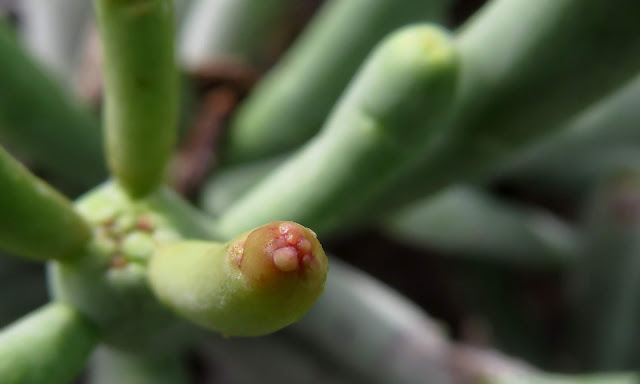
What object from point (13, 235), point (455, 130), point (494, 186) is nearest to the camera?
point (13, 235)

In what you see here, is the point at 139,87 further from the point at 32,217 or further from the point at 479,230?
the point at 479,230

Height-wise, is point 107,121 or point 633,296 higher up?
point 107,121

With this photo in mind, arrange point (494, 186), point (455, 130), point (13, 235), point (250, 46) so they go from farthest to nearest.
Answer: point (494, 186), point (250, 46), point (455, 130), point (13, 235)

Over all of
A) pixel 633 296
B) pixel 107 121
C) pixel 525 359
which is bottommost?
pixel 525 359

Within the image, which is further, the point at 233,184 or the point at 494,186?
the point at 494,186

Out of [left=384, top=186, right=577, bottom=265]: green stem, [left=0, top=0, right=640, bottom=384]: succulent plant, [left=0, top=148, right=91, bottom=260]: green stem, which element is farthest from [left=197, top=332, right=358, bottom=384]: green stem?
[left=0, top=148, right=91, bottom=260]: green stem

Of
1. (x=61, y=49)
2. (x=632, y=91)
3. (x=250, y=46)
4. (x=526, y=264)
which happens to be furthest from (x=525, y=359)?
(x=61, y=49)

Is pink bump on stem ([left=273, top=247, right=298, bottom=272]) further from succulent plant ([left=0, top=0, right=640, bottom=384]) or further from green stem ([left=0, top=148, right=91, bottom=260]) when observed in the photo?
green stem ([left=0, top=148, right=91, bottom=260])

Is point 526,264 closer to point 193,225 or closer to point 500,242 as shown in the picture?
point 500,242

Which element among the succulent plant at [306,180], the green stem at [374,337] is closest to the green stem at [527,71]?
the succulent plant at [306,180]
